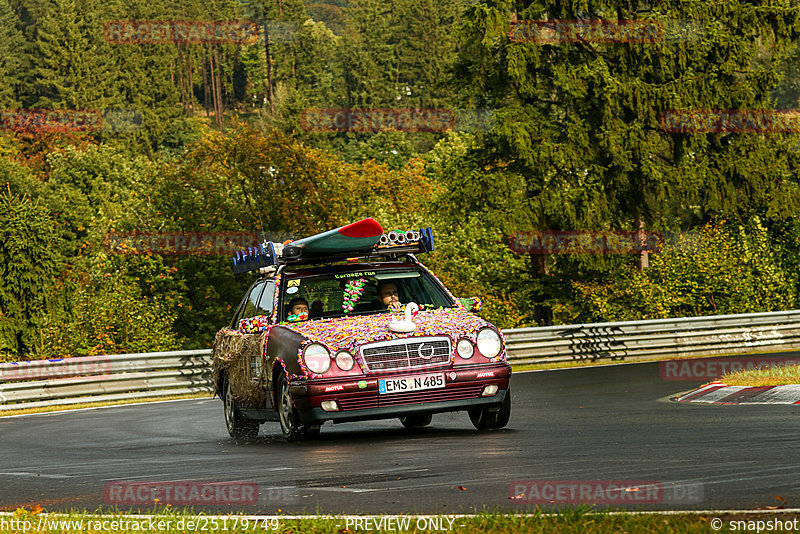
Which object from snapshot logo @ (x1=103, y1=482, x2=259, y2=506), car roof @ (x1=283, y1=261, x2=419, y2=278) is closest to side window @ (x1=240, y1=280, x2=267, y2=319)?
car roof @ (x1=283, y1=261, x2=419, y2=278)

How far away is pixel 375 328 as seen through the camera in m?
11.8

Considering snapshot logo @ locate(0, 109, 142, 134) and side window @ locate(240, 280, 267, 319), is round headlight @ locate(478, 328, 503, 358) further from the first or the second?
snapshot logo @ locate(0, 109, 142, 134)

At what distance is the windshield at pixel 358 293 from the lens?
41.3 ft

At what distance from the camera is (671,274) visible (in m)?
34.6

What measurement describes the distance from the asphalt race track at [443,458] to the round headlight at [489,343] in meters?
0.79

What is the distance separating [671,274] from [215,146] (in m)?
21.7

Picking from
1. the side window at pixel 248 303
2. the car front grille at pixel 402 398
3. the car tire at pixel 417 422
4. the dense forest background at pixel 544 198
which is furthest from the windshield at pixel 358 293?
the dense forest background at pixel 544 198

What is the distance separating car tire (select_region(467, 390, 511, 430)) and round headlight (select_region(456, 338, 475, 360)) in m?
0.58

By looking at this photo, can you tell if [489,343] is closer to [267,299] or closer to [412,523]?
[267,299]

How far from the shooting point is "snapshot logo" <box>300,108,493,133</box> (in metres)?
106

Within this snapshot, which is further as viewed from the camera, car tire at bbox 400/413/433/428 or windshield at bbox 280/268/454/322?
car tire at bbox 400/413/433/428

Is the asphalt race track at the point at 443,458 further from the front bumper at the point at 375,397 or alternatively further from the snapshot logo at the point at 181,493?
the front bumper at the point at 375,397

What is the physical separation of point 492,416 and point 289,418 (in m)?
2.04

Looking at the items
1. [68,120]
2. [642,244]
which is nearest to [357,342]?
[642,244]
